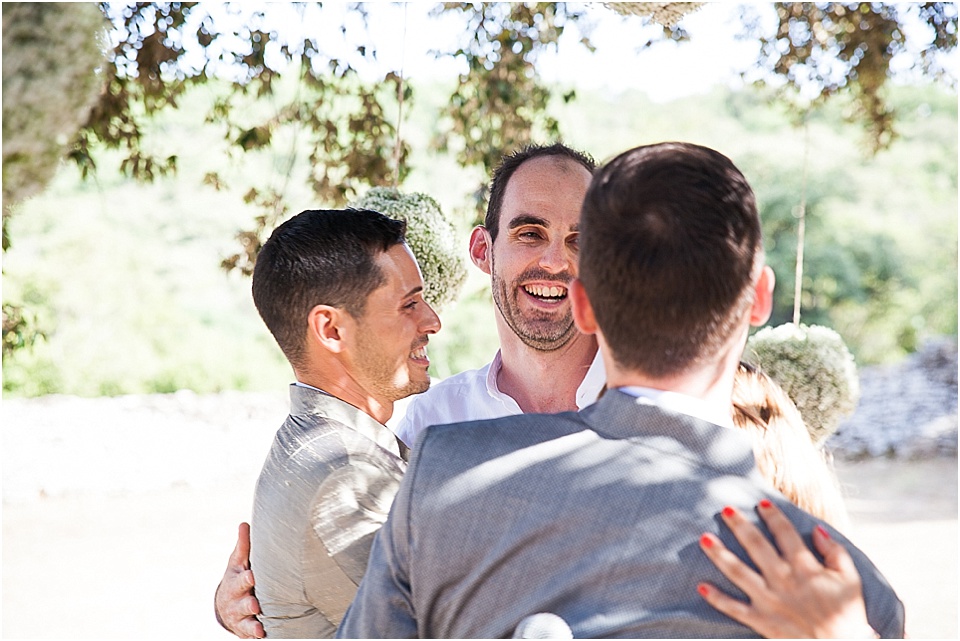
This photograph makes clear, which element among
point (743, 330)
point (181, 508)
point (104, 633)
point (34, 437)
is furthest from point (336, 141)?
point (34, 437)

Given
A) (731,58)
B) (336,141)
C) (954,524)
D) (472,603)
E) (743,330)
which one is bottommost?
(954,524)

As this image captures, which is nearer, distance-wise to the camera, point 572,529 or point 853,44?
point 572,529

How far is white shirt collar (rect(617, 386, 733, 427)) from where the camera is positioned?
1382 mm

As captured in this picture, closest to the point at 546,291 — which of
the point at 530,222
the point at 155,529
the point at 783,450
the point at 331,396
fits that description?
the point at 530,222

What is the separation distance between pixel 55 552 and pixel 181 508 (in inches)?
84.3

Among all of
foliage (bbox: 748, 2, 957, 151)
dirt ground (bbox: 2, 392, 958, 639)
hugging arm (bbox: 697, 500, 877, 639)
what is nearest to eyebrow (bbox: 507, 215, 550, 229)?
hugging arm (bbox: 697, 500, 877, 639)

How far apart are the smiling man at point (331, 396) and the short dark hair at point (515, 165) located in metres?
0.89

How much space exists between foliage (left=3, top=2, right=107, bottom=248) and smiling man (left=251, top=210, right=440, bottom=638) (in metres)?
0.78

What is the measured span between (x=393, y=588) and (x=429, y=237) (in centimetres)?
217

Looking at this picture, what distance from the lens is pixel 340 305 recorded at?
6.76 ft

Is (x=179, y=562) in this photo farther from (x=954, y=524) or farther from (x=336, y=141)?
(x=954, y=524)

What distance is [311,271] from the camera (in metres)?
2.06

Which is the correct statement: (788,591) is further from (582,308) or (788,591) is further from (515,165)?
(515,165)

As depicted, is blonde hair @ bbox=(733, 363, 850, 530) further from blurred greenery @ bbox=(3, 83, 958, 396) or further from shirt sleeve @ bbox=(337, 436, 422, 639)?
blurred greenery @ bbox=(3, 83, 958, 396)
